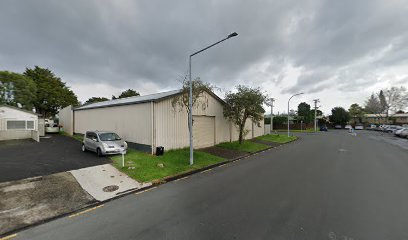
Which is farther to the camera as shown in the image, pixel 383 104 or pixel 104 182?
pixel 383 104

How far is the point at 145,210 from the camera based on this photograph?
15.7 feet

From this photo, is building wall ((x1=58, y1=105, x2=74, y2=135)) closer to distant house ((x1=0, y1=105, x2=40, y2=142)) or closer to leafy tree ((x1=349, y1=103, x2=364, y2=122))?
distant house ((x1=0, y1=105, x2=40, y2=142))

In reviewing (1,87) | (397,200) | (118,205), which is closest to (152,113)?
(118,205)

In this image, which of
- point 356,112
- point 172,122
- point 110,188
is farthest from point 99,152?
point 356,112

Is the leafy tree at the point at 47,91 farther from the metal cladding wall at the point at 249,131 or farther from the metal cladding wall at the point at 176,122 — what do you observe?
the metal cladding wall at the point at 249,131

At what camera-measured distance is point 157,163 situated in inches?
368

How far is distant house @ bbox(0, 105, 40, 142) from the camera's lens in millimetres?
16750

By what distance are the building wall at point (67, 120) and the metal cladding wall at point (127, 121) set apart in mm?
5947

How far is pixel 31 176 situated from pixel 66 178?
4.49 ft

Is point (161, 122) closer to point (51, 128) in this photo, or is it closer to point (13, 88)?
point (51, 128)

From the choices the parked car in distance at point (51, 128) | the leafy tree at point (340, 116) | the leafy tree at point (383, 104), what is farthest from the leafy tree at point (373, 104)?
the parked car in distance at point (51, 128)

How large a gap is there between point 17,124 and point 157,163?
18255 mm

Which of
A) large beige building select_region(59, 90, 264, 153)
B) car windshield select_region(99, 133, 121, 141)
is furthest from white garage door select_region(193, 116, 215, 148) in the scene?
car windshield select_region(99, 133, 121, 141)

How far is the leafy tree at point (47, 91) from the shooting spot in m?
29.8
